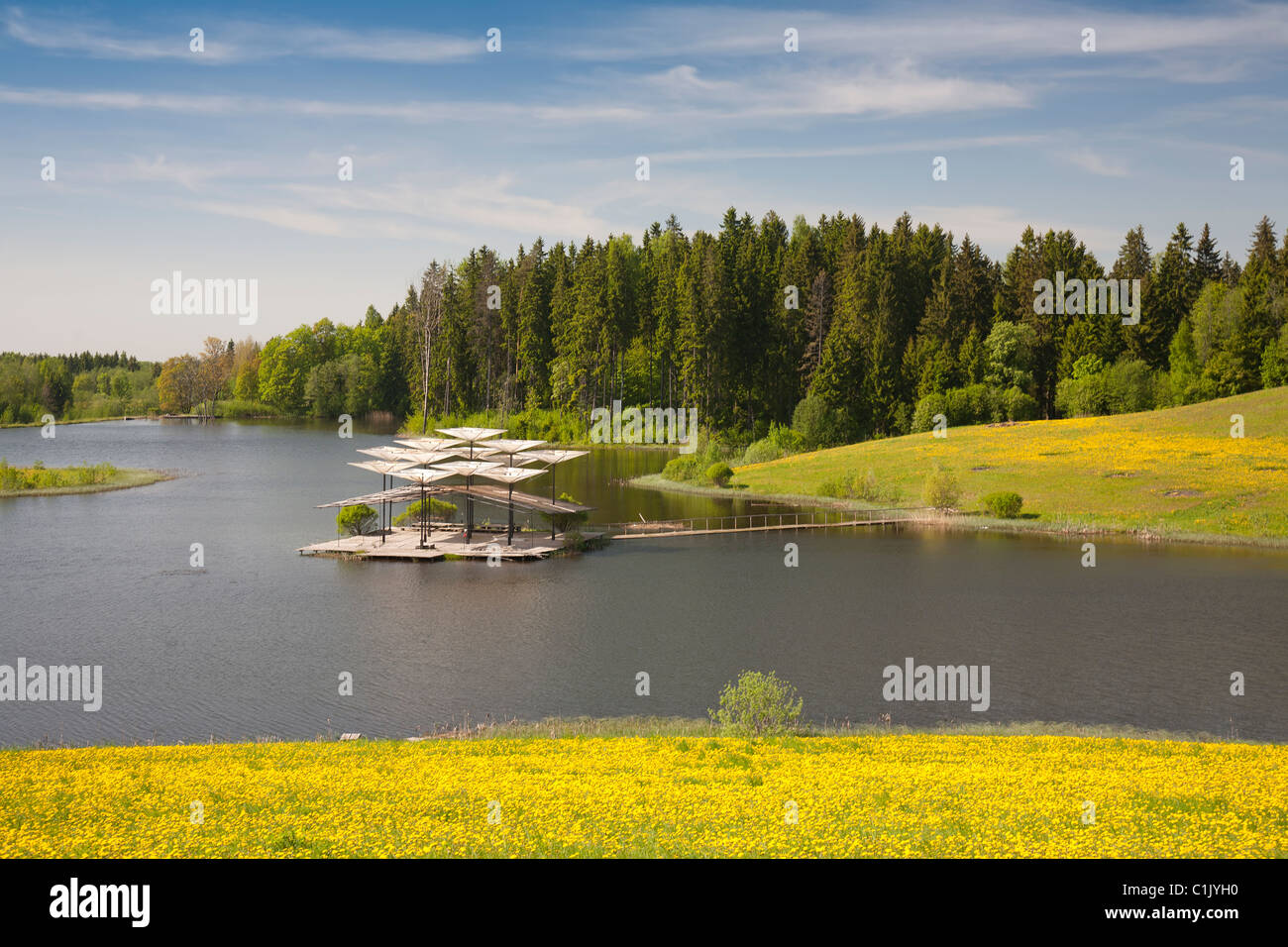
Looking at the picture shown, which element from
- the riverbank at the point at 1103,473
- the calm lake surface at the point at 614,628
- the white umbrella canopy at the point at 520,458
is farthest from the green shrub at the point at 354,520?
the riverbank at the point at 1103,473

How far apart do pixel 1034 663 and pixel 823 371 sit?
78.1 meters

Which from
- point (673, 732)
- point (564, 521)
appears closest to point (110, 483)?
point (564, 521)

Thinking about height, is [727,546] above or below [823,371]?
below

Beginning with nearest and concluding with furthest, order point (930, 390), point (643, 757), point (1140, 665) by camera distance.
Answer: point (643, 757), point (1140, 665), point (930, 390)

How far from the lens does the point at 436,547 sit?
55.8 m

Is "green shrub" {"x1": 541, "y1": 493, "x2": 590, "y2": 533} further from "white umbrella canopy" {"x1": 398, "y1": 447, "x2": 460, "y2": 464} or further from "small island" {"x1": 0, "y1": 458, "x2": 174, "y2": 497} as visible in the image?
"small island" {"x1": 0, "y1": 458, "x2": 174, "y2": 497}

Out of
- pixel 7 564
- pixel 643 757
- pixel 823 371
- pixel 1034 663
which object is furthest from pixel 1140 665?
pixel 823 371

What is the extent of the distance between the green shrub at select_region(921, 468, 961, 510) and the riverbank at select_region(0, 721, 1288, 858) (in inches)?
1929

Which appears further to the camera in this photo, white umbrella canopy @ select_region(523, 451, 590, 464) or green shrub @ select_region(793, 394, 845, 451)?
green shrub @ select_region(793, 394, 845, 451)

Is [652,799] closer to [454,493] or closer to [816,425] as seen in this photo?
[454,493]

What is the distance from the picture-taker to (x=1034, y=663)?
112ft

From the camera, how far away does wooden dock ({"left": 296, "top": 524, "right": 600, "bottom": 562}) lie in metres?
54.0

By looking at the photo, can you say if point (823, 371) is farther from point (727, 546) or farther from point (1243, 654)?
point (1243, 654)

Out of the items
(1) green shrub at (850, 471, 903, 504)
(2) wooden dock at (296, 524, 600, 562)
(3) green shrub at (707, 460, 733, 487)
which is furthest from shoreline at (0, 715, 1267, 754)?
(3) green shrub at (707, 460, 733, 487)
